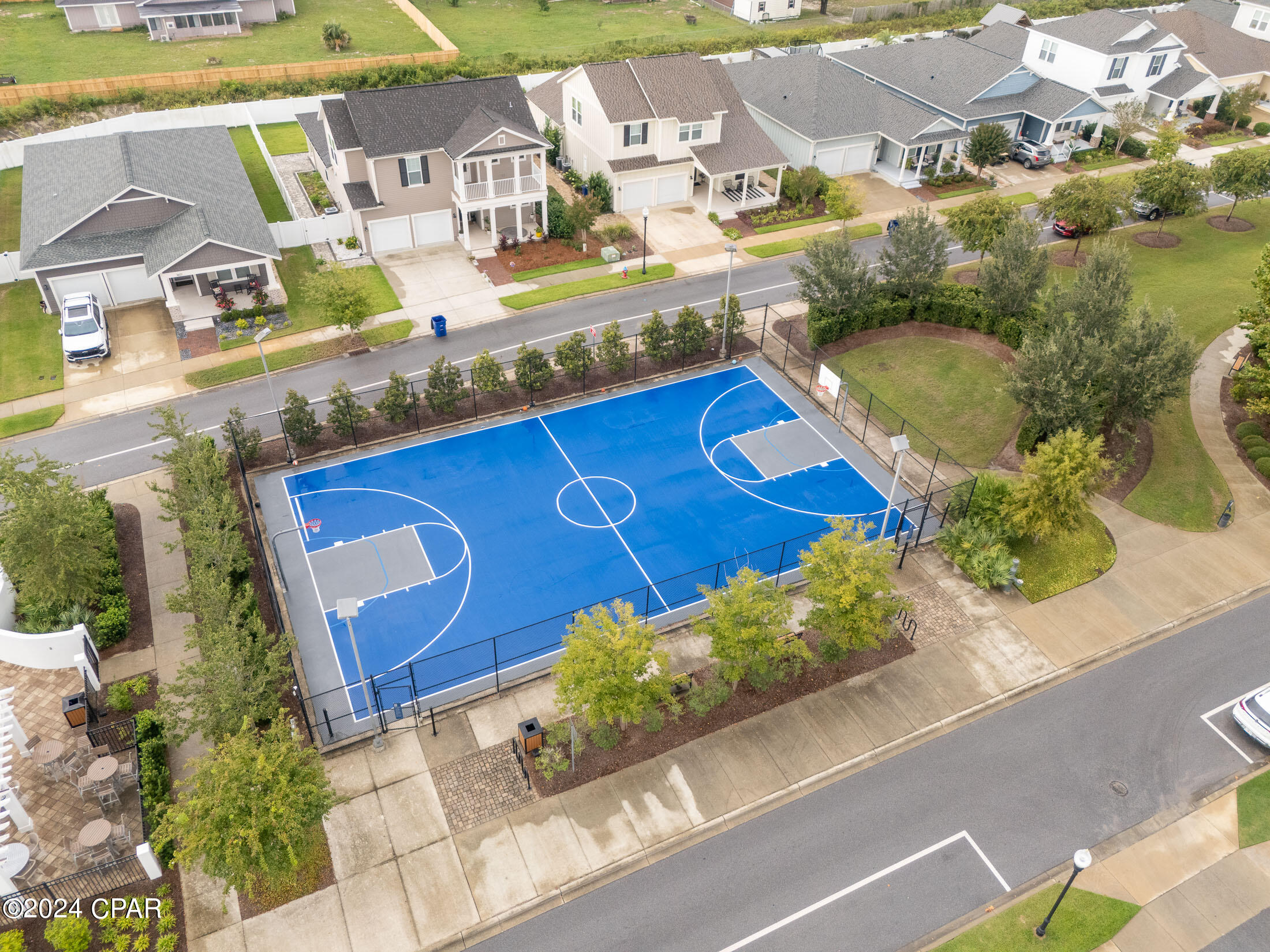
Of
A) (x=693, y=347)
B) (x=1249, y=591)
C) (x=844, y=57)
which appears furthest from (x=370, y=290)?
(x=844, y=57)

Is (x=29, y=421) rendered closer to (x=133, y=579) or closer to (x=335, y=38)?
(x=133, y=579)

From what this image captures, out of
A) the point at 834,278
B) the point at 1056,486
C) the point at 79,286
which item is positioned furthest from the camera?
the point at 79,286

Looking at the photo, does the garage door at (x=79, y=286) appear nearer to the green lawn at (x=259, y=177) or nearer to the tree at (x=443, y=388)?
the green lawn at (x=259, y=177)

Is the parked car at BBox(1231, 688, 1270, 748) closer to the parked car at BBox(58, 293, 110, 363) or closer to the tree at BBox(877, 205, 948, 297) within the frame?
the tree at BBox(877, 205, 948, 297)

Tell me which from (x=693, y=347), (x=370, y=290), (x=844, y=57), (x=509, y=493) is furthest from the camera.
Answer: (x=844, y=57)

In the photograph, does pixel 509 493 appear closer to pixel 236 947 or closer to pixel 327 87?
pixel 236 947

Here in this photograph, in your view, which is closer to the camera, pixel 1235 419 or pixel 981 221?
pixel 1235 419

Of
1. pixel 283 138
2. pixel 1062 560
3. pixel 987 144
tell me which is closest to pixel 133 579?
pixel 1062 560
